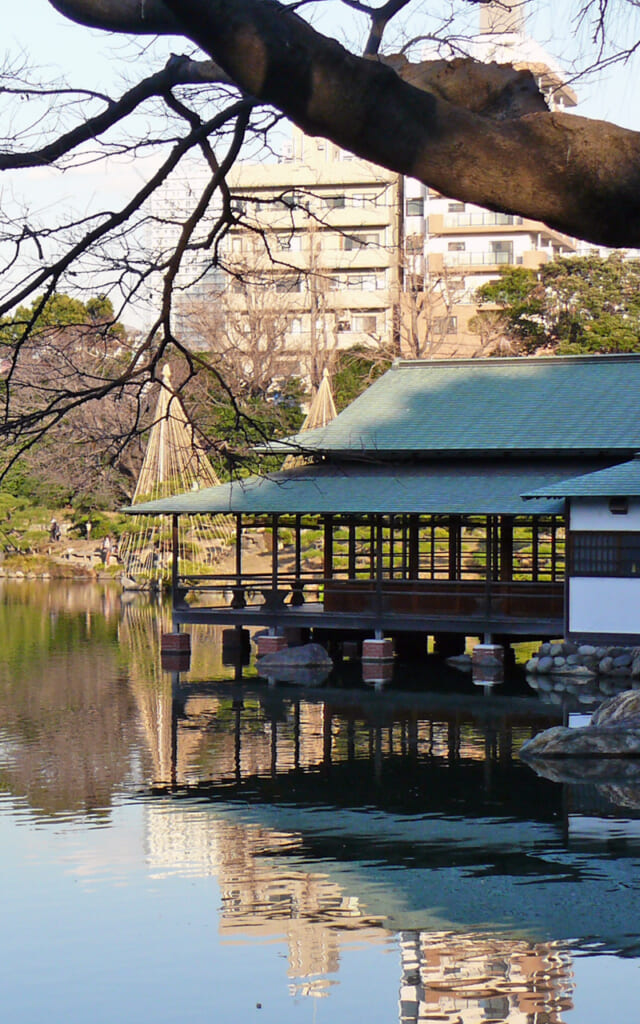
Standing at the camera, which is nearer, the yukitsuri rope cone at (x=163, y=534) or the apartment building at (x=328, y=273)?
the yukitsuri rope cone at (x=163, y=534)

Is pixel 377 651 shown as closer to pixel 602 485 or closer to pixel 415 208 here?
pixel 602 485

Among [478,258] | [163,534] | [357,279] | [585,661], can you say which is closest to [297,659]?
[585,661]

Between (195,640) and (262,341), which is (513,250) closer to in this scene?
(262,341)

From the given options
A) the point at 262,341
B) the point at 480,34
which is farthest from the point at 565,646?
the point at 262,341

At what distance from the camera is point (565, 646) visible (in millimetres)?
22750

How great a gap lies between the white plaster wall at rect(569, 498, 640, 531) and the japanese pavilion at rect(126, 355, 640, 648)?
21 mm

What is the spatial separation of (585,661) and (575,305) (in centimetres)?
2591

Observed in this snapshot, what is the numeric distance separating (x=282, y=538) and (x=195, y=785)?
1142 inches

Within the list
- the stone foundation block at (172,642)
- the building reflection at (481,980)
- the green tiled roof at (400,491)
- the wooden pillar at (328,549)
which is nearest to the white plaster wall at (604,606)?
the green tiled roof at (400,491)

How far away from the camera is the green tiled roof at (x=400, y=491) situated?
22.8 meters

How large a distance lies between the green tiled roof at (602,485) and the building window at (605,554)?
86 cm

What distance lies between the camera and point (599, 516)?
71.4 ft

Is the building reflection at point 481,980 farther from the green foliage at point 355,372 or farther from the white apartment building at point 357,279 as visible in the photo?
the green foliage at point 355,372

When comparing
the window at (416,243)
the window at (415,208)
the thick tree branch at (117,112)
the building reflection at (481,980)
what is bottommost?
the building reflection at (481,980)
